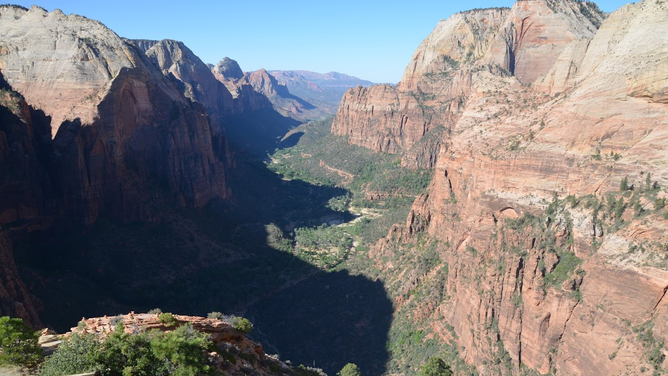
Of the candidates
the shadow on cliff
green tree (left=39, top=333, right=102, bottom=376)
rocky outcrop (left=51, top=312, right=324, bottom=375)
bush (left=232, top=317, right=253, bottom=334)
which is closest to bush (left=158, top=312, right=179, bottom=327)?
rocky outcrop (left=51, top=312, right=324, bottom=375)

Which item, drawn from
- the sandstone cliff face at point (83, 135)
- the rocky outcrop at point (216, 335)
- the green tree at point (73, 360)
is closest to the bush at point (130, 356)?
the green tree at point (73, 360)

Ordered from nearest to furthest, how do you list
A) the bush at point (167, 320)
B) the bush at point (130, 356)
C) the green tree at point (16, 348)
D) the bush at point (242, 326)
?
the bush at point (130, 356) → the green tree at point (16, 348) → the bush at point (167, 320) → the bush at point (242, 326)

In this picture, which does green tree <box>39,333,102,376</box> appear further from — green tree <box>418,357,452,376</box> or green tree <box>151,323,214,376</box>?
green tree <box>418,357,452,376</box>

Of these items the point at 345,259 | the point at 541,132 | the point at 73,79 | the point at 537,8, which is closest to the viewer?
the point at 541,132

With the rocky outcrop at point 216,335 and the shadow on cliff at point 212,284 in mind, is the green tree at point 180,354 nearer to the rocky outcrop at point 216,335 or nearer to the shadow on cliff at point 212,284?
the rocky outcrop at point 216,335

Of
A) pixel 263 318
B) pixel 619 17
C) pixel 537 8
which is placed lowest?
pixel 263 318

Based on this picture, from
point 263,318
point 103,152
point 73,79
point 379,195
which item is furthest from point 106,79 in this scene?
point 379,195

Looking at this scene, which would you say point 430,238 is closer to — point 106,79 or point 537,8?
point 106,79
